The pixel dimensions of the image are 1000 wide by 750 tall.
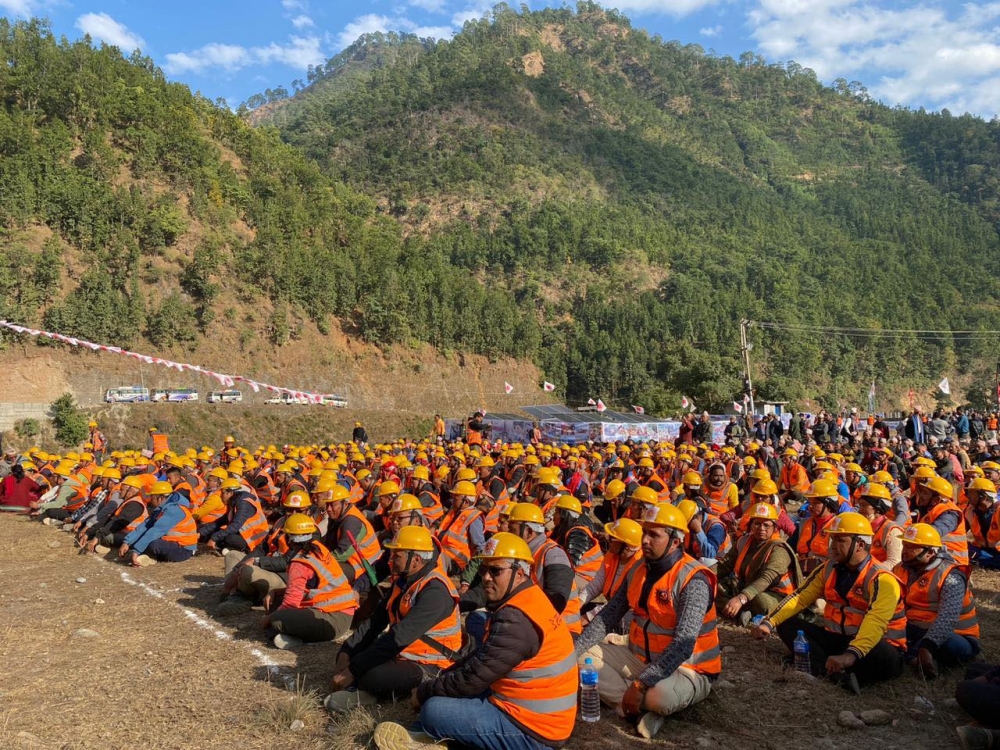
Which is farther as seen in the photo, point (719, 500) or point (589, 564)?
point (719, 500)

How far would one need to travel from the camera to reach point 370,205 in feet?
238

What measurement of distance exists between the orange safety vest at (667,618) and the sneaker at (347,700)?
1778mm

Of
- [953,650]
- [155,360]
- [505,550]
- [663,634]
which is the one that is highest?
[155,360]

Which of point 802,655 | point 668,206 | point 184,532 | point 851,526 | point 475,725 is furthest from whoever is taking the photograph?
point 668,206

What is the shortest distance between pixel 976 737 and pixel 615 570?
2.30 meters

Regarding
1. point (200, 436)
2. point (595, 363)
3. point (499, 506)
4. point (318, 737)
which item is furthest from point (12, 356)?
point (595, 363)

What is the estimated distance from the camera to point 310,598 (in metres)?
6.30

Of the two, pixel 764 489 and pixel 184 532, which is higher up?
pixel 764 489

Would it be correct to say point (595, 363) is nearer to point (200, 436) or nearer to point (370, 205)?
point (370, 205)

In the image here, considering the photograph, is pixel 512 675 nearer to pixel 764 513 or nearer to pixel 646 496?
pixel 764 513

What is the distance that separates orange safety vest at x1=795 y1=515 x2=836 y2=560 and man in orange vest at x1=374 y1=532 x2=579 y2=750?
4238mm

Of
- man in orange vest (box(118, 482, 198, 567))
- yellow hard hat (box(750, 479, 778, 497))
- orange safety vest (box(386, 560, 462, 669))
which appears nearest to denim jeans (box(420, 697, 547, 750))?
orange safety vest (box(386, 560, 462, 669))

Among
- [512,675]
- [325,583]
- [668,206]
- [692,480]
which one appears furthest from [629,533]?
[668,206]

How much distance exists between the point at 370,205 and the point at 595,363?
1072 inches
